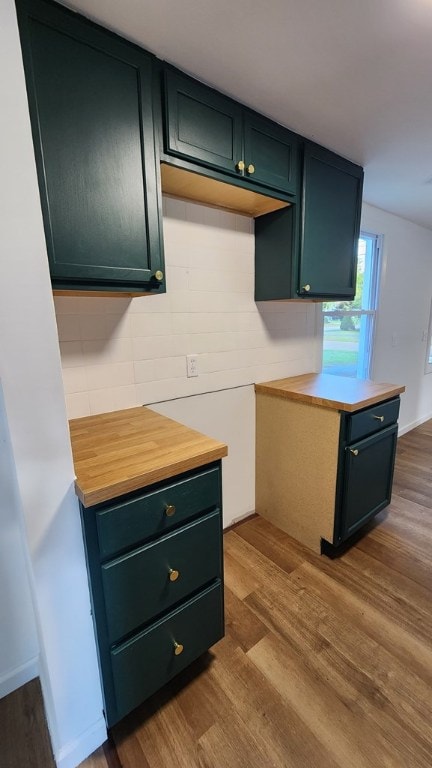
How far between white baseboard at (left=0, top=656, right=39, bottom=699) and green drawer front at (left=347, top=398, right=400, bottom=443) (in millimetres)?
1692

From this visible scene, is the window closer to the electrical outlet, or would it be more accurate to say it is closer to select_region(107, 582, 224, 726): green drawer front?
the electrical outlet

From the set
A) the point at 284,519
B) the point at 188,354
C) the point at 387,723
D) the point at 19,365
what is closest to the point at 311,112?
the point at 188,354

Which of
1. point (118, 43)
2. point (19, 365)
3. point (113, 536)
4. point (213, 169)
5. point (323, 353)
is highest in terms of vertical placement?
point (118, 43)

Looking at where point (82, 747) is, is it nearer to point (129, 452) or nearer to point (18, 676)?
point (18, 676)

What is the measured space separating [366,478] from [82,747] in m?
1.67

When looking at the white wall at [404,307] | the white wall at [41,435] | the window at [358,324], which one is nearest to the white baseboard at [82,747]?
the white wall at [41,435]

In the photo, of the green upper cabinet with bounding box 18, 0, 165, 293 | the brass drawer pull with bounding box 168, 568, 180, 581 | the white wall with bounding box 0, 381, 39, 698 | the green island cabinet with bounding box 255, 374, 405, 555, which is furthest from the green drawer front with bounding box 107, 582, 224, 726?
the green upper cabinet with bounding box 18, 0, 165, 293

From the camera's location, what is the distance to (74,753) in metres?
1.01

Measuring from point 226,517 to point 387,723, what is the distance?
3.91 feet

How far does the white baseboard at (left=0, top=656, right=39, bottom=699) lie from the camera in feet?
4.01

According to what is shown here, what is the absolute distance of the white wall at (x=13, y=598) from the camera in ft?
3.71

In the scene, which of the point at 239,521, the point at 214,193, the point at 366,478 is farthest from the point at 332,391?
the point at 214,193

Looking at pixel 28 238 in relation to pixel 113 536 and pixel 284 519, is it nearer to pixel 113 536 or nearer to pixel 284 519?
pixel 113 536

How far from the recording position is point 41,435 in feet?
2.79
